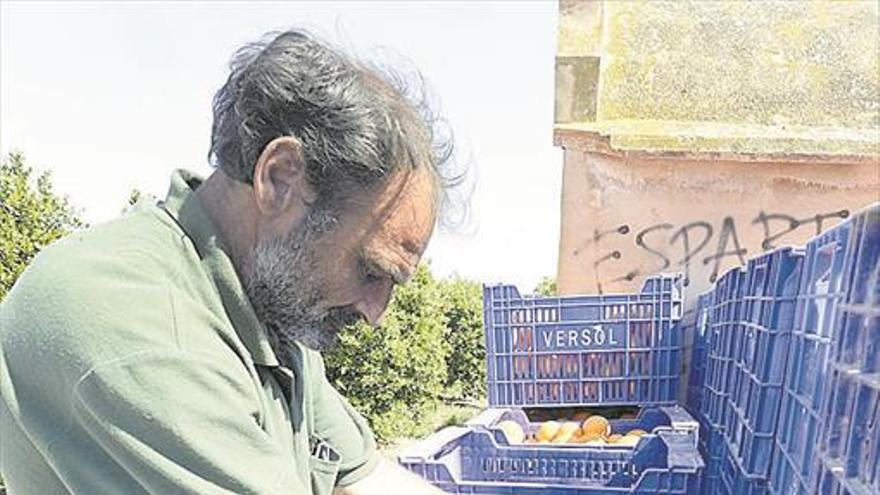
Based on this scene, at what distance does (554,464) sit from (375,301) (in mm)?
2186

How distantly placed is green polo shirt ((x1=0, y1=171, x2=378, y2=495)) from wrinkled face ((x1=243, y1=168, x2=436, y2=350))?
62mm

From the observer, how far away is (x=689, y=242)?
5930 mm

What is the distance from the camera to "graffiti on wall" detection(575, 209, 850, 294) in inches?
229

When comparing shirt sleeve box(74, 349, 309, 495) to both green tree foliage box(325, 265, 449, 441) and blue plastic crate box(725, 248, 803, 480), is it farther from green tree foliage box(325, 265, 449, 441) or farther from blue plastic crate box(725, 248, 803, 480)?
green tree foliage box(325, 265, 449, 441)

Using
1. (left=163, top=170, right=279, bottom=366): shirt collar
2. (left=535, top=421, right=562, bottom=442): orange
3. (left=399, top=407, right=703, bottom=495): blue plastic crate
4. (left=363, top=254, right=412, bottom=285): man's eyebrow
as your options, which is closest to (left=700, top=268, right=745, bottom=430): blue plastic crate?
(left=399, top=407, right=703, bottom=495): blue plastic crate

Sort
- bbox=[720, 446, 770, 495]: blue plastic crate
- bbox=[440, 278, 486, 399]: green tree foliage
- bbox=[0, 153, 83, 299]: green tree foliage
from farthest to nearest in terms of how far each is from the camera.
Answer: bbox=[440, 278, 486, 399]: green tree foliage, bbox=[0, 153, 83, 299]: green tree foliage, bbox=[720, 446, 770, 495]: blue plastic crate

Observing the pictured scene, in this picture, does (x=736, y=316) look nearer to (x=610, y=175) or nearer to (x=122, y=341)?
(x=122, y=341)

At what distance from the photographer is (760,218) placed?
584 centimetres

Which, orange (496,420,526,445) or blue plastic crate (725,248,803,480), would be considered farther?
orange (496,420,526,445)

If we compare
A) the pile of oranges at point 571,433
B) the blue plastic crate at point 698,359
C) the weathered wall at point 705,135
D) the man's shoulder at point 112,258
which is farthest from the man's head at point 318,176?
the weathered wall at point 705,135

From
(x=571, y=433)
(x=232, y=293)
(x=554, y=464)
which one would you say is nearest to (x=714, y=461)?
(x=554, y=464)

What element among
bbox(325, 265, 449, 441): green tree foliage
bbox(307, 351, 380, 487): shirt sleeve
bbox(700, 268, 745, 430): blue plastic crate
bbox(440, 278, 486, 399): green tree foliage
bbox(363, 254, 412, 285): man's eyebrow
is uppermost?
bbox(363, 254, 412, 285): man's eyebrow

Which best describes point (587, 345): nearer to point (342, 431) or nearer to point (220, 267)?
point (342, 431)

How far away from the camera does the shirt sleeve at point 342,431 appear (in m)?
1.65
